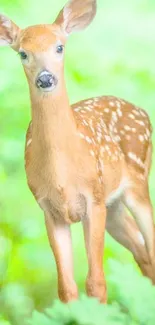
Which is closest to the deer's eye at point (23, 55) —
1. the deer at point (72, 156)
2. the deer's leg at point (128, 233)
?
the deer at point (72, 156)

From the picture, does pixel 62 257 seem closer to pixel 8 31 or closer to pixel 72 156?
pixel 72 156

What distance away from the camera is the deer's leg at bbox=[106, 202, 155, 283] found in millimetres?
1190

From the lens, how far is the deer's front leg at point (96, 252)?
40.2 inches

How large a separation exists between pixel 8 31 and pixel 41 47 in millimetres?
73

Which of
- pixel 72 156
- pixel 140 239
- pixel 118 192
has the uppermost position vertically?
pixel 72 156

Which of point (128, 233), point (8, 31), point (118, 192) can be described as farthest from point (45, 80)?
point (128, 233)

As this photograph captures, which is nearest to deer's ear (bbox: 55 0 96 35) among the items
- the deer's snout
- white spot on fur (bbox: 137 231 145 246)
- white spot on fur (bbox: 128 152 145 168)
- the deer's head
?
the deer's head

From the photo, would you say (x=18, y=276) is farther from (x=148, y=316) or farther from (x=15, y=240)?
(x=148, y=316)

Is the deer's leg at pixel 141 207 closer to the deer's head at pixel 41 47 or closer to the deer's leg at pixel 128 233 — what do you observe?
the deer's leg at pixel 128 233

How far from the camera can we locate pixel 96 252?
1.02 meters

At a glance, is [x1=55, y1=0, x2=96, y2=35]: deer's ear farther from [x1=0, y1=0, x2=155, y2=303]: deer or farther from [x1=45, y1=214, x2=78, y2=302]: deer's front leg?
[x1=45, y1=214, x2=78, y2=302]: deer's front leg

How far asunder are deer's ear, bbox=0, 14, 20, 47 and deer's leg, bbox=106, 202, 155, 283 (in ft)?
1.09

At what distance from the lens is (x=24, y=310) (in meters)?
1.25

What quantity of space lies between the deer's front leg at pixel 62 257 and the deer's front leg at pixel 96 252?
0.10 ft
